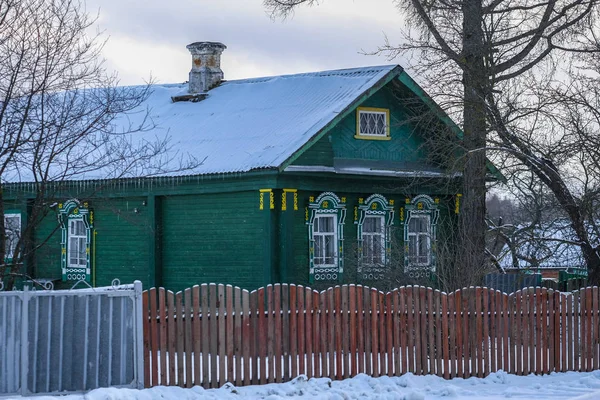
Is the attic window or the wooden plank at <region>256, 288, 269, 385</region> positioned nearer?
the wooden plank at <region>256, 288, 269, 385</region>

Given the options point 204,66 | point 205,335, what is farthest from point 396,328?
point 204,66

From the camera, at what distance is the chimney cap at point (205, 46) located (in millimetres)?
27016

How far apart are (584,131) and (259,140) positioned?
736cm

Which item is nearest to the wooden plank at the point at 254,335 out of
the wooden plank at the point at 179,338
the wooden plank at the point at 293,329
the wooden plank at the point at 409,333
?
the wooden plank at the point at 293,329

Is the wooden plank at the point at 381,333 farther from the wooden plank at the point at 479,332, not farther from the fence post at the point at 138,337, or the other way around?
the fence post at the point at 138,337

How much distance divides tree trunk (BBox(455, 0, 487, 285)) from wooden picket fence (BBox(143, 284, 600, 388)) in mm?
3290

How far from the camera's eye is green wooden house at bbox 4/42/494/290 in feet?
70.9

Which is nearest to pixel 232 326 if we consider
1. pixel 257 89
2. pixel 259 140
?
pixel 259 140

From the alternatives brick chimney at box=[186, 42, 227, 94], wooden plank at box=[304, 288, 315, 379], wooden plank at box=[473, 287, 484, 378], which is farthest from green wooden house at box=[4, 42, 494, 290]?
wooden plank at box=[304, 288, 315, 379]

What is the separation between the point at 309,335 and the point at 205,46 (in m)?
14.6

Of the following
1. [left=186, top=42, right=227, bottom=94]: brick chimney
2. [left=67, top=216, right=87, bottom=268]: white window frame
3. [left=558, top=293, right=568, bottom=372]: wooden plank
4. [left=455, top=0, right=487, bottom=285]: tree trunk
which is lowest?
[left=558, top=293, right=568, bottom=372]: wooden plank

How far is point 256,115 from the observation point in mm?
24312

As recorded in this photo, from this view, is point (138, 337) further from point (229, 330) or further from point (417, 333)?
point (417, 333)

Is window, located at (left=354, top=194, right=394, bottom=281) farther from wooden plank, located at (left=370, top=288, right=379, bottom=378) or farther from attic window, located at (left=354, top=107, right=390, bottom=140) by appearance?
wooden plank, located at (left=370, top=288, right=379, bottom=378)
